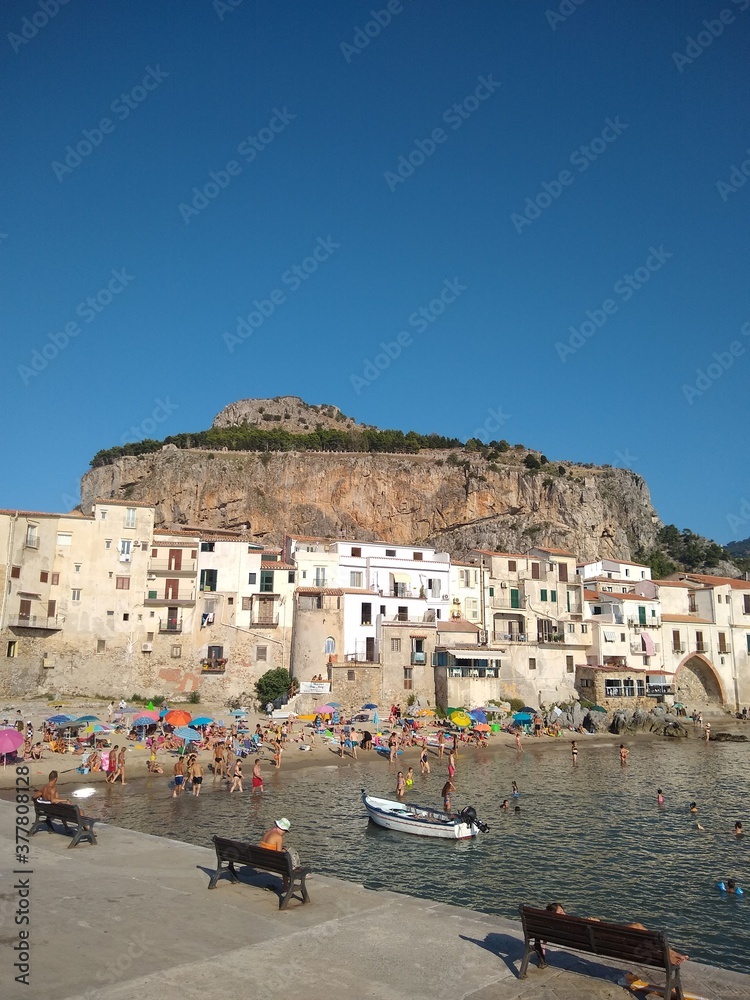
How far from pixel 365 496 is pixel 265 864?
101m

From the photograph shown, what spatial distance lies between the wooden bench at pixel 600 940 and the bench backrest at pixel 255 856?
3.67 m

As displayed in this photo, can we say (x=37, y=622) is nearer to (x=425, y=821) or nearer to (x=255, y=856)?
(x=425, y=821)

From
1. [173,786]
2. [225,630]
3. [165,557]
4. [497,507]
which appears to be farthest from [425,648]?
[497,507]

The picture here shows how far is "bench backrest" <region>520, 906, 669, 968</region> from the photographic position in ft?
27.9

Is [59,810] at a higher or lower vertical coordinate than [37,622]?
lower

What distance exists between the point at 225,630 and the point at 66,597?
10691 mm

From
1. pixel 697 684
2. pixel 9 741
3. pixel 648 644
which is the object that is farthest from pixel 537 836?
pixel 697 684

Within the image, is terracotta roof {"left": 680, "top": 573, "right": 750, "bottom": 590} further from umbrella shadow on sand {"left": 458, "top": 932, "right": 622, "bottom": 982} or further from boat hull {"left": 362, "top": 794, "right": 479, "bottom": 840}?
umbrella shadow on sand {"left": 458, "top": 932, "right": 622, "bottom": 982}

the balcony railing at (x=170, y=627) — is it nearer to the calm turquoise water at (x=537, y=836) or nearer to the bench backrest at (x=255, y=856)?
the calm turquoise water at (x=537, y=836)

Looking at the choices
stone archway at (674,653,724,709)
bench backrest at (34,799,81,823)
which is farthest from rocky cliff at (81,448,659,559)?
bench backrest at (34,799,81,823)

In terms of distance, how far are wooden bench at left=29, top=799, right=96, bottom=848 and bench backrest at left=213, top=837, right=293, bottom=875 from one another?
4.00 m

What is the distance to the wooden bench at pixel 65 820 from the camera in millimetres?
14742

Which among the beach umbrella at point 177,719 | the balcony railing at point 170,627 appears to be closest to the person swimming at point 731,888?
the beach umbrella at point 177,719

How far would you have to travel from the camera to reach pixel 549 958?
Answer: 9344 mm
